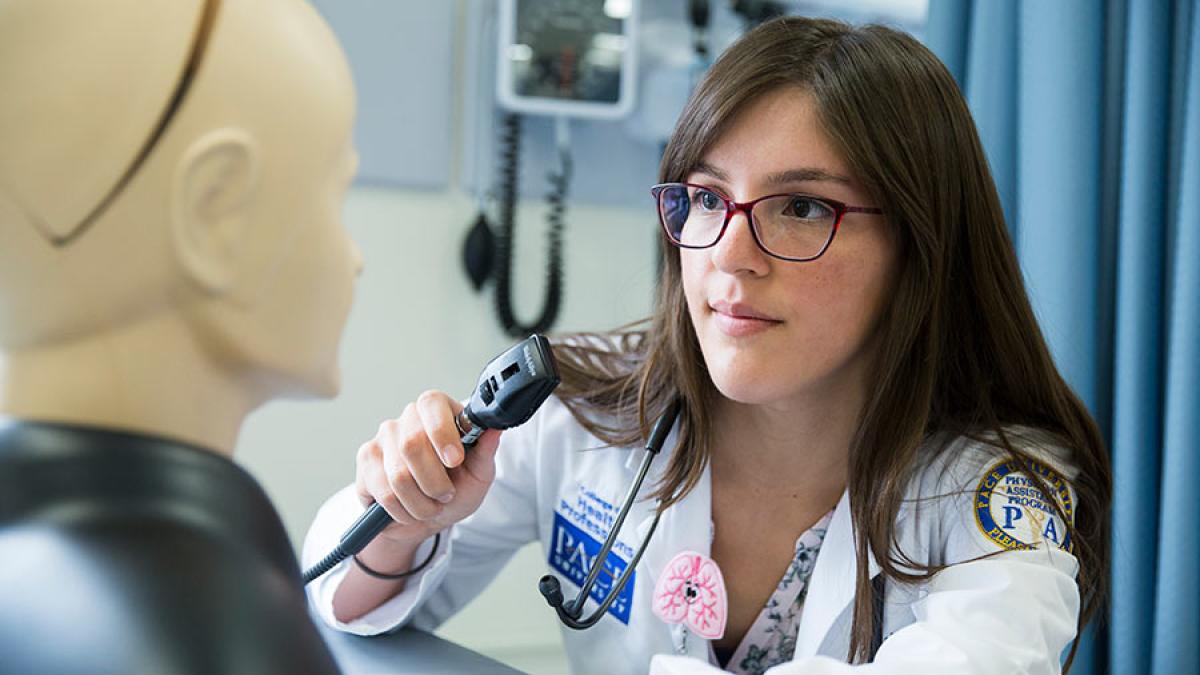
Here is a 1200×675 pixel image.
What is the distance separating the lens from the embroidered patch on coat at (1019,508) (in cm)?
97

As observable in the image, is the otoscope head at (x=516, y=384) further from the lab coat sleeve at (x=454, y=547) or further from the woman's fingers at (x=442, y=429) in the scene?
the lab coat sleeve at (x=454, y=547)

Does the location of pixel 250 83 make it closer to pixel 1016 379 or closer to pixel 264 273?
pixel 264 273

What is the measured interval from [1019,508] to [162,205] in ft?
2.61

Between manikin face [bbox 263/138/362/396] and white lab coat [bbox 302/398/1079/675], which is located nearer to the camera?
manikin face [bbox 263/138/362/396]

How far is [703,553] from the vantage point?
3.66 feet

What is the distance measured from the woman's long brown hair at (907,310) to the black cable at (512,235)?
735 millimetres

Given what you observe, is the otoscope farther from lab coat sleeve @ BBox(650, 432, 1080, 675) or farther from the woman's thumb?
lab coat sleeve @ BBox(650, 432, 1080, 675)

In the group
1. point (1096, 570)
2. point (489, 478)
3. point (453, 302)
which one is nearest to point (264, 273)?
point (489, 478)

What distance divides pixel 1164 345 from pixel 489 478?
2.59ft

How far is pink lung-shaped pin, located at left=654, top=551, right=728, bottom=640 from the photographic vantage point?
106 cm

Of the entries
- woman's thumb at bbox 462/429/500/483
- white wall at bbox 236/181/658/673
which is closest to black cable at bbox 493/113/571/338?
white wall at bbox 236/181/658/673

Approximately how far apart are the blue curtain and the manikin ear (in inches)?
40.3

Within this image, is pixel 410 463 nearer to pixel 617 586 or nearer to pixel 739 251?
pixel 617 586

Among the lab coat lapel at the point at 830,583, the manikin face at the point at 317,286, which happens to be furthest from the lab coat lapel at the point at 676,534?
the manikin face at the point at 317,286
